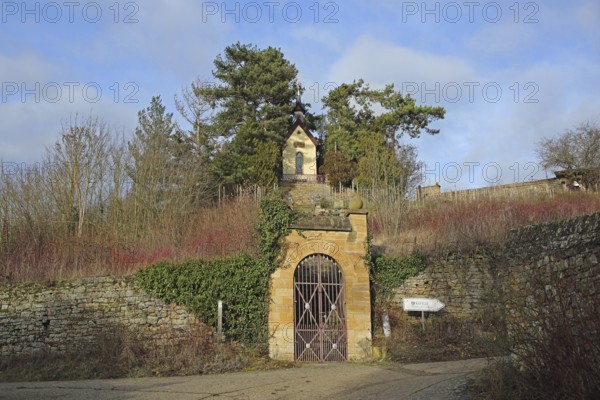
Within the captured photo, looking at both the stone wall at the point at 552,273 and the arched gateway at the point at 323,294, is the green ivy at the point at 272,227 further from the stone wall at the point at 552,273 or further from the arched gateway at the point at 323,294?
the stone wall at the point at 552,273

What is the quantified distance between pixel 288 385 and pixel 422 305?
21.4 feet

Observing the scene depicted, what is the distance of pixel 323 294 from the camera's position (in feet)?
51.3

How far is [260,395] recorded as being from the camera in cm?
977

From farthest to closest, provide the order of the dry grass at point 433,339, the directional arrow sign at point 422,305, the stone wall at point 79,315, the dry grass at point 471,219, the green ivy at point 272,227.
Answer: the dry grass at point 471,219 < the directional arrow sign at point 422,305 < the green ivy at point 272,227 < the stone wall at point 79,315 < the dry grass at point 433,339

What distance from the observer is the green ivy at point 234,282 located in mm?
15430

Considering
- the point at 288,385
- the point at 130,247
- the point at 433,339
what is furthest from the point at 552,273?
the point at 130,247

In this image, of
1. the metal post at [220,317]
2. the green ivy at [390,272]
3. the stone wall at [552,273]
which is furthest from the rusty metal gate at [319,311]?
the stone wall at [552,273]

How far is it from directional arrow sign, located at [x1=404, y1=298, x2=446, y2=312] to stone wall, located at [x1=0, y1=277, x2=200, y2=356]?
6.05 m

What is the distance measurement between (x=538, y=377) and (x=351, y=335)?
28.7ft

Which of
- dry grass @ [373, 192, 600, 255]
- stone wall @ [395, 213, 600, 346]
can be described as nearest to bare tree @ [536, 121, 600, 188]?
dry grass @ [373, 192, 600, 255]

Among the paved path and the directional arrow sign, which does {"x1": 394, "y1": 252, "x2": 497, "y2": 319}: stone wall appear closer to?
the directional arrow sign

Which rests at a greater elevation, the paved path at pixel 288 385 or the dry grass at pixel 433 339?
the dry grass at pixel 433 339

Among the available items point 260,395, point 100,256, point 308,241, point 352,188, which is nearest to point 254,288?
point 308,241

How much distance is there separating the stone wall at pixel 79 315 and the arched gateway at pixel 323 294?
257 centimetres
